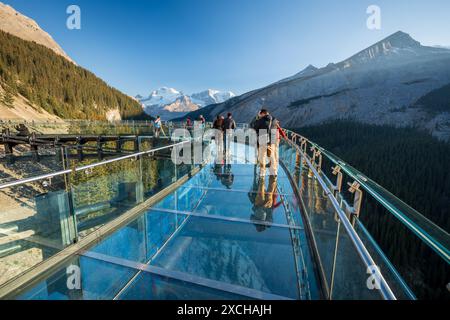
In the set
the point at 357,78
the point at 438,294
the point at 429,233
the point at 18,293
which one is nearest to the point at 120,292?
the point at 18,293

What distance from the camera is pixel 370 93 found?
196 ft

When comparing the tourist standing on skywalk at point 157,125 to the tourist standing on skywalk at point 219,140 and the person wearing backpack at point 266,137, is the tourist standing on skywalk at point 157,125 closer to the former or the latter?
the tourist standing on skywalk at point 219,140

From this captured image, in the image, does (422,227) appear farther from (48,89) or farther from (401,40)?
(401,40)

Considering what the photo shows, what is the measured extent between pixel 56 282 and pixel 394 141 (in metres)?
45.3

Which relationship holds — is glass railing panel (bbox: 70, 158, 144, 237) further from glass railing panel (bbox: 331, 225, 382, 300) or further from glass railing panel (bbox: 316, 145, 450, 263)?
glass railing panel (bbox: 316, 145, 450, 263)

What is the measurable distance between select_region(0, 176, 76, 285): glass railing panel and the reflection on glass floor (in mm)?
398

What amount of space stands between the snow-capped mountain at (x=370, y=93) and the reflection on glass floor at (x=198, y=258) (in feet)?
162

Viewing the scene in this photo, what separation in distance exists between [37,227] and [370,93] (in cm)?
7160

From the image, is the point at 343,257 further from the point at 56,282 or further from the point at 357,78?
the point at 357,78

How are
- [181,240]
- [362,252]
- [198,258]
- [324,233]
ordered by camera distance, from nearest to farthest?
[362,252] < [324,233] < [198,258] < [181,240]

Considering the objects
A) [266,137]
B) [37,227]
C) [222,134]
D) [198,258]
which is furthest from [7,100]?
[198,258]

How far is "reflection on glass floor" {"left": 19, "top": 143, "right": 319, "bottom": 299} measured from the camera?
2.38 meters

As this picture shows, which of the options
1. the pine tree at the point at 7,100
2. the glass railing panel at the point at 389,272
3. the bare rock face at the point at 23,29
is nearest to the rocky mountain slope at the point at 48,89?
the pine tree at the point at 7,100
